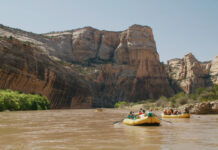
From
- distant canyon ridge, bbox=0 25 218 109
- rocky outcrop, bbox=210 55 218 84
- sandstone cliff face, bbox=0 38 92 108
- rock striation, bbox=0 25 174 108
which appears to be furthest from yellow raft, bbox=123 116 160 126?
rocky outcrop, bbox=210 55 218 84

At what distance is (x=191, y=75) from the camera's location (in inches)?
4498

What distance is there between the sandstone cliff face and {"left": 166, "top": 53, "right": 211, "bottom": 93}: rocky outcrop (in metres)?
51.4

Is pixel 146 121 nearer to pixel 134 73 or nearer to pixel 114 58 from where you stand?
pixel 134 73

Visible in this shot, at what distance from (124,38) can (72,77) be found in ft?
152

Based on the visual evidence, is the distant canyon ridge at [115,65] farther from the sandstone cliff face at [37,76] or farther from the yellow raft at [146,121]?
the yellow raft at [146,121]

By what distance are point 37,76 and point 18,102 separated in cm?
1922

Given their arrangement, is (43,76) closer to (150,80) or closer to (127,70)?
(127,70)

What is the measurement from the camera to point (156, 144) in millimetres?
10711

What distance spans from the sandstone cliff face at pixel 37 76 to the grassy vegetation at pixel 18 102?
7.65 metres

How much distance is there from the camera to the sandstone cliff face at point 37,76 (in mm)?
54812

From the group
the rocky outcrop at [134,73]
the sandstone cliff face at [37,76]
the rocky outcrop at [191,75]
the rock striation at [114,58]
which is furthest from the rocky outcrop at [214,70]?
the sandstone cliff face at [37,76]

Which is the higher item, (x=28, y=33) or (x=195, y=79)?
(x=28, y=33)

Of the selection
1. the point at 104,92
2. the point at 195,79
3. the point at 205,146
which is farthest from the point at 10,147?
the point at 195,79

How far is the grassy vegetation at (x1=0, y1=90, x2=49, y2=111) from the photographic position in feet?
128
